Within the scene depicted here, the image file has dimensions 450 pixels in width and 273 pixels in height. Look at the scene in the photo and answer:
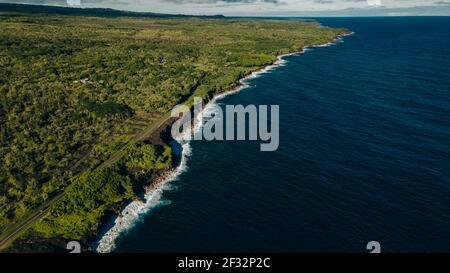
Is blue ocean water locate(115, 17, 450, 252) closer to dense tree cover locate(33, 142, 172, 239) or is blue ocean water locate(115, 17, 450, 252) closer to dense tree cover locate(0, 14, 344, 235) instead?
dense tree cover locate(33, 142, 172, 239)

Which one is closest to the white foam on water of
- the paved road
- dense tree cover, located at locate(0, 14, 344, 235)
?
dense tree cover, located at locate(0, 14, 344, 235)

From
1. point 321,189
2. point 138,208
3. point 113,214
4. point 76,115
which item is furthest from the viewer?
point 76,115

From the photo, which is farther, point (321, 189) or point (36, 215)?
point (321, 189)

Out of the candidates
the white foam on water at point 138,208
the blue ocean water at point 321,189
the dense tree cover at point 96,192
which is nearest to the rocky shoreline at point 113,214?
the white foam on water at point 138,208

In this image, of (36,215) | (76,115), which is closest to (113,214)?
(36,215)

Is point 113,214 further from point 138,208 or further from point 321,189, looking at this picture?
point 321,189

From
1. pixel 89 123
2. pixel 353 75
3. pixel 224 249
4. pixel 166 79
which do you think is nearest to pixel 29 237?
pixel 224 249

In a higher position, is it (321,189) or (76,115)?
(76,115)

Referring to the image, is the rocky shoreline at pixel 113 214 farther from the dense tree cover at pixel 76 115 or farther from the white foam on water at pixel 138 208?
the dense tree cover at pixel 76 115
